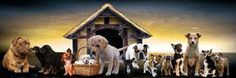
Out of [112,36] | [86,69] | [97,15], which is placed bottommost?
[86,69]

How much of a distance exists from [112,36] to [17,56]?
678 millimetres

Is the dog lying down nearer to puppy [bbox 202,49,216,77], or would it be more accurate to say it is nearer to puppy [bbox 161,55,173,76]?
puppy [bbox 161,55,173,76]

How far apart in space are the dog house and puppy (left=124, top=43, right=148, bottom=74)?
51 millimetres

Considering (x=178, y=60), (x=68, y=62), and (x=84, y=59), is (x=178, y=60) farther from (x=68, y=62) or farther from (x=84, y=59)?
(x=68, y=62)

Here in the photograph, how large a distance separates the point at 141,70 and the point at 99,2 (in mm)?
558

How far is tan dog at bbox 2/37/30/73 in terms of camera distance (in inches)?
170

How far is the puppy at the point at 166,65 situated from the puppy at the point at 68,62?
0.62 metres

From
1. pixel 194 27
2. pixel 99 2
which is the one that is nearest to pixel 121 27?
pixel 99 2

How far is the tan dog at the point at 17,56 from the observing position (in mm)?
4309

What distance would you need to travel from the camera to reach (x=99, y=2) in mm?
4336

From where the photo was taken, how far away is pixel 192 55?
4.27 meters

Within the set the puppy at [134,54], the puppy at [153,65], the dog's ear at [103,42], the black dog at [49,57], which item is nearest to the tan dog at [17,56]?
the black dog at [49,57]

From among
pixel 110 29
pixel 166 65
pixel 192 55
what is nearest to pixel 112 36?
pixel 110 29

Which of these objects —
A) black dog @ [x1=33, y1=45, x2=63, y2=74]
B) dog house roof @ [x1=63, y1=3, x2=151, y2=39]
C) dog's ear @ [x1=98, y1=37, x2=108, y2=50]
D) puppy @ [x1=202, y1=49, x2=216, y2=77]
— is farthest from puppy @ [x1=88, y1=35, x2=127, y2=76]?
puppy @ [x1=202, y1=49, x2=216, y2=77]
